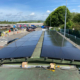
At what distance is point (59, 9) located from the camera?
55.0 meters

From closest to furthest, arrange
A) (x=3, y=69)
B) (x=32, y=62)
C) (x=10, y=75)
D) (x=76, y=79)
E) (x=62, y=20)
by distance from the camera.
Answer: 1. (x=76, y=79)
2. (x=10, y=75)
3. (x=3, y=69)
4. (x=32, y=62)
5. (x=62, y=20)

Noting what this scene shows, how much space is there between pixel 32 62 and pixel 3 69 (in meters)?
1.27

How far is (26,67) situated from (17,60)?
1.71 feet

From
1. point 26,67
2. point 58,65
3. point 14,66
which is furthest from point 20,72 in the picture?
point 58,65

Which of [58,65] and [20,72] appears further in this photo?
[58,65]

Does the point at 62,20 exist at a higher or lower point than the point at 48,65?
higher

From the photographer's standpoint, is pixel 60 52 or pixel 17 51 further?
pixel 17 51

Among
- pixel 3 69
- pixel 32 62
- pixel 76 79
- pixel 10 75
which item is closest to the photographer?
pixel 76 79

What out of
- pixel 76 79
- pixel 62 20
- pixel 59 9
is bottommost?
pixel 76 79

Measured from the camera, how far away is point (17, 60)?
144 inches

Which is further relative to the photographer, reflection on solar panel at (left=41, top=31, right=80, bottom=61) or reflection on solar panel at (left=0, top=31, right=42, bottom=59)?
reflection on solar panel at (left=0, top=31, right=42, bottom=59)

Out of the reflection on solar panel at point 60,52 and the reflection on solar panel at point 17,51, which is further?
the reflection on solar panel at point 17,51

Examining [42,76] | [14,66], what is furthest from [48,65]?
[14,66]

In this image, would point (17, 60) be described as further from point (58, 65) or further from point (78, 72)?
point (78, 72)
